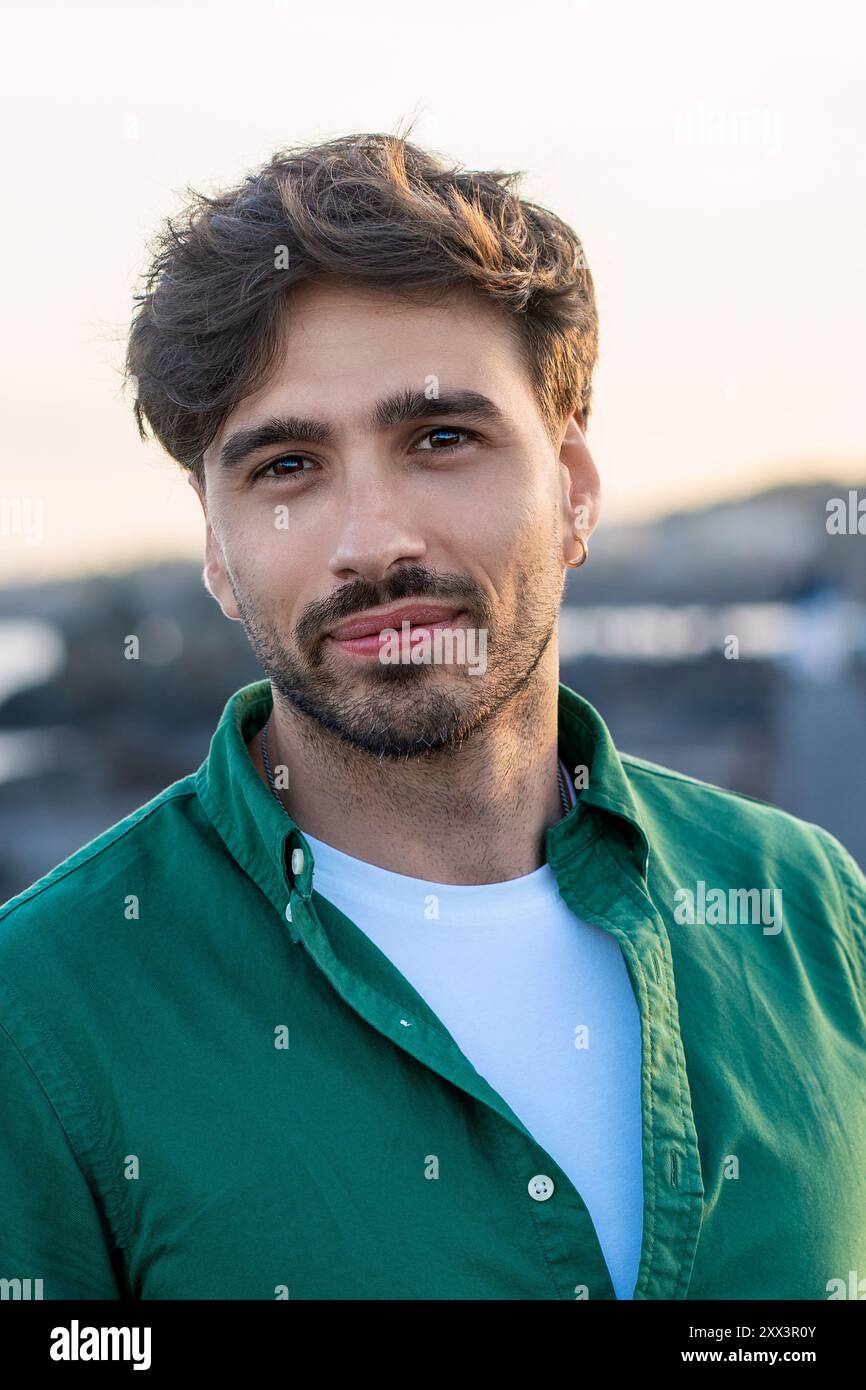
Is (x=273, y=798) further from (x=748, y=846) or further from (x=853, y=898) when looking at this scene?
(x=853, y=898)

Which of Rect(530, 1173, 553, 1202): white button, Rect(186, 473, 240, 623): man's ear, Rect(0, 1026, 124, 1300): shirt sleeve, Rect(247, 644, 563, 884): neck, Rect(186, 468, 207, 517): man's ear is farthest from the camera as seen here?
Rect(186, 468, 207, 517): man's ear

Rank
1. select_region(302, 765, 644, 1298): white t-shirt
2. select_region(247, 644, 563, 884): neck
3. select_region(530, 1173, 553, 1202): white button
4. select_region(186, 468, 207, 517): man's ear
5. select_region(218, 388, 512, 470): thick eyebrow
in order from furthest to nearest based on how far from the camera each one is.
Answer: select_region(186, 468, 207, 517): man's ear → select_region(247, 644, 563, 884): neck → select_region(218, 388, 512, 470): thick eyebrow → select_region(302, 765, 644, 1298): white t-shirt → select_region(530, 1173, 553, 1202): white button

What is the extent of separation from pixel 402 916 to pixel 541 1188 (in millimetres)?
467

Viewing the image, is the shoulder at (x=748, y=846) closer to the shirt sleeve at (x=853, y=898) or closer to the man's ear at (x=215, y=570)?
the shirt sleeve at (x=853, y=898)

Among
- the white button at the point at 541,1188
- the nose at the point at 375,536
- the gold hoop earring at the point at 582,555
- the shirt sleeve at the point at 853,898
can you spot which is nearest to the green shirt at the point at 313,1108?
the white button at the point at 541,1188

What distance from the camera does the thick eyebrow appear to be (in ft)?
7.11

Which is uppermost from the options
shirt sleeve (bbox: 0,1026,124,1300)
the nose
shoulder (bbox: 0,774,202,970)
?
the nose

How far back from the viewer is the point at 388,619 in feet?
7.13

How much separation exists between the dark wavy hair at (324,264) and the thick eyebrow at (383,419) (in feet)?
0.34

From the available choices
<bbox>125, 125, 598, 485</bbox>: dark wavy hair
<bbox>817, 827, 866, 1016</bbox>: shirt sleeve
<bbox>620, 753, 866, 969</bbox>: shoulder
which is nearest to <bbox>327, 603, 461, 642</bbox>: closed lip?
<bbox>125, 125, 598, 485</bbox>: dark wavy hair

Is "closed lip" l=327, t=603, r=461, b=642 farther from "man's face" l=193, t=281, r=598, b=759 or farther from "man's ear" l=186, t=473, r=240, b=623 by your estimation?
"man's ear" l=186, t=473, r=240, b=623

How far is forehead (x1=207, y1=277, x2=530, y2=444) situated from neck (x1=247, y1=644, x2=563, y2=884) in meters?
0.50

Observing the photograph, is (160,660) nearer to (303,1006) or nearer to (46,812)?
(46,812)

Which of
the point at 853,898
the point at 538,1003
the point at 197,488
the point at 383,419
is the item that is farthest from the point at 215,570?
the point at 853,898
